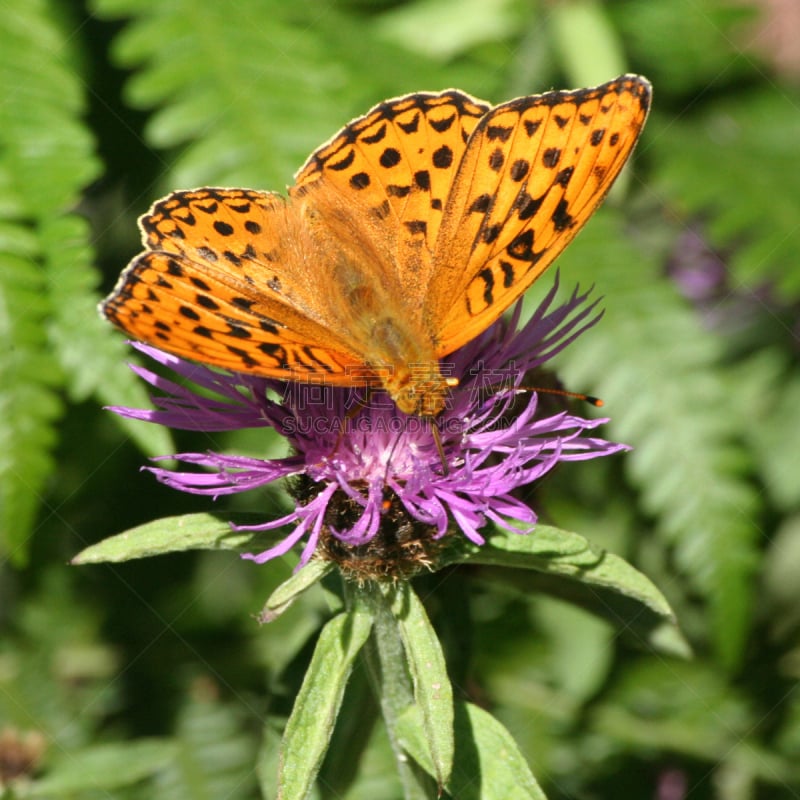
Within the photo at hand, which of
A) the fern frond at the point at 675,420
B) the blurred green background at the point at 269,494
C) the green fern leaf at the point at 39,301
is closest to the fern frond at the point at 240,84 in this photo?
the blurred green background at the point at 269,494

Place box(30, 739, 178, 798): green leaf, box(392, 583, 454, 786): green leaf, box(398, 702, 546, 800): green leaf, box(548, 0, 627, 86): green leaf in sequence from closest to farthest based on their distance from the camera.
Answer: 1. box(392, 583, 454, 786): green leaf
2. box(398, 702, 546, 800): green leaf
3. box(30, 739, 178, 798): green leaf
4. box(548, 0, 627, 86): green leaf

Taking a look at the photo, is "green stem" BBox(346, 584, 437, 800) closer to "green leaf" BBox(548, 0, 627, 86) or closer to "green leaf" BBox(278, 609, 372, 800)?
"green leaf" BBox(278, 609, 372, 800)

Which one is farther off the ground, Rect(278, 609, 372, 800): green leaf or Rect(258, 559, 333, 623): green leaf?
Rect(258, 559, 333, 623): green leaf

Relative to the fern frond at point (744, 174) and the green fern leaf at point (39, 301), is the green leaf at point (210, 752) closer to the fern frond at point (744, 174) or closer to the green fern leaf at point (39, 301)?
the green fern leaf at point (39, 301)

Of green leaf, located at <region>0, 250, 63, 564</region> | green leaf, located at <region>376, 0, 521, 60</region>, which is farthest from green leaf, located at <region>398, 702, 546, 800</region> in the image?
green leaf, located at <region>376, 0, 521, 60</region>

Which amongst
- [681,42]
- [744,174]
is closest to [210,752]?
[744,174]

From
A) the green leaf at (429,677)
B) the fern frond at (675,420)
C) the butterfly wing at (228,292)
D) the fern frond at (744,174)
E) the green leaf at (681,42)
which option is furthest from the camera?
the green leaf at (681,42)

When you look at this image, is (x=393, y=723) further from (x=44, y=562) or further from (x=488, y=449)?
(x=44, y=562)
